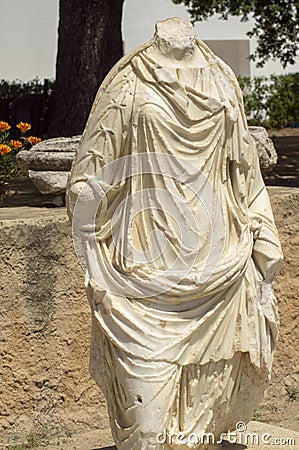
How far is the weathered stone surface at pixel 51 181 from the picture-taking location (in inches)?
289

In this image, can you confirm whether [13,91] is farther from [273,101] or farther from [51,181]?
[51,181]

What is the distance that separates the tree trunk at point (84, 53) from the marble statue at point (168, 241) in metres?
5.30

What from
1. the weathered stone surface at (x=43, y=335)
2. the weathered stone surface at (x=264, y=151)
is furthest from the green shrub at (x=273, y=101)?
the weathered stone surface at (x=43, y=335)

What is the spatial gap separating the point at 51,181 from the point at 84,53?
9.61ft

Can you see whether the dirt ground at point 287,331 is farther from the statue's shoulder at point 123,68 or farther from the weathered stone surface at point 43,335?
the statue's shoulder at point 123,68

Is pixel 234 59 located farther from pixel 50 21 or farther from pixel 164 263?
pixel 164 263

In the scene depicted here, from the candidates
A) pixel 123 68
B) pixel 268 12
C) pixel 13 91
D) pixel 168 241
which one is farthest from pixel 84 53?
pixel 168 241

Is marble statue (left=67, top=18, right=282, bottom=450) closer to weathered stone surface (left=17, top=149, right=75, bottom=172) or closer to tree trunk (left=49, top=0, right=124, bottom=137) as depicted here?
weathered stone surface (left=17, top=149, right=75, bottom=172)

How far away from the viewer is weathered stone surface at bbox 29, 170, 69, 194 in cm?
733

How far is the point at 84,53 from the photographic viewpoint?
10.0 meters

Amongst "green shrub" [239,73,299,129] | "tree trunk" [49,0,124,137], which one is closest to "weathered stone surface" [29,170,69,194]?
"tree trunk" [49,0,124,137]

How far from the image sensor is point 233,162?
15.6 ft

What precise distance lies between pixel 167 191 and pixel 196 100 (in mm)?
377

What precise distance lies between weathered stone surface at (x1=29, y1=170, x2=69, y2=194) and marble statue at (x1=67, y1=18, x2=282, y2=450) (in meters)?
2.59
